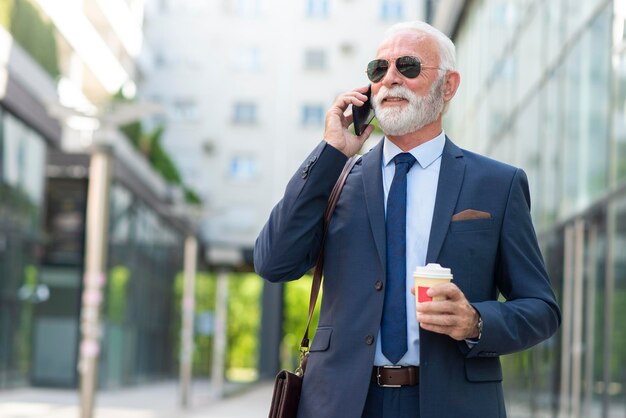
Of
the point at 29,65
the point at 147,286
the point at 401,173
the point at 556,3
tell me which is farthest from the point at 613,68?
the point at 147,286

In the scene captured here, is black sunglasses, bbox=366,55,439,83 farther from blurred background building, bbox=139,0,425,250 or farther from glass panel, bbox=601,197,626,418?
blurred background building, bbox=139,0,425,250

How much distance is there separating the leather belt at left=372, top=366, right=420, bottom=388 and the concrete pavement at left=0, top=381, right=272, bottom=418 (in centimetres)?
1707

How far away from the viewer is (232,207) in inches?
2028

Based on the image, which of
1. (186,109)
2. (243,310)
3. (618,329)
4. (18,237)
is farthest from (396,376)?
(243,310)

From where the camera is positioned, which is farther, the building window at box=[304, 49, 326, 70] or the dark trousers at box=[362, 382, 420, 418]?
the building window at box=[304, 49, 326, 70]

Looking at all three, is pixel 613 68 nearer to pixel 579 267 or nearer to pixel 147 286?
pixel 579 267

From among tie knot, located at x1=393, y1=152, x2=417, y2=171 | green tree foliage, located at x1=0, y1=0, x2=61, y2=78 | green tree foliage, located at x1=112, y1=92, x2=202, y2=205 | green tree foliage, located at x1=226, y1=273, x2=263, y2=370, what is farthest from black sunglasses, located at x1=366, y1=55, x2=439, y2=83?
green tree foliage, located at x1=226, y1=273, x2=263, y2=370

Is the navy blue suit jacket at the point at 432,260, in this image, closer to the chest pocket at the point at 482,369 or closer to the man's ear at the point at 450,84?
the chest pocket at the point at 482,369

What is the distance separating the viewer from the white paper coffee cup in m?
2.94

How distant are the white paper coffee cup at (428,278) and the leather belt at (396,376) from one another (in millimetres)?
282

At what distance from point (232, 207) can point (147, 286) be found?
38.5ft

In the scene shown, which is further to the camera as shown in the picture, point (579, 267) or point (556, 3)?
point (556, 3)

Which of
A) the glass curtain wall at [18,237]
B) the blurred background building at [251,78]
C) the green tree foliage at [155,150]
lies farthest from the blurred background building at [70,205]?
the blurred background building at [251,78]

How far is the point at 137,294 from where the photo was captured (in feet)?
125
